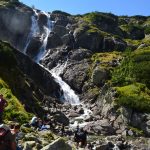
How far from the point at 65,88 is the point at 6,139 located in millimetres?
74898

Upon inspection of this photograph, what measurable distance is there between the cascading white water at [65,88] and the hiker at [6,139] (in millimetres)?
69499

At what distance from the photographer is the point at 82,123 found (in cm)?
7000

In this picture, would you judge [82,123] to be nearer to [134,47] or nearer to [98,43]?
[98,43]

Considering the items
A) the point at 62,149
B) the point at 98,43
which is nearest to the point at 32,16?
the point at 98,43

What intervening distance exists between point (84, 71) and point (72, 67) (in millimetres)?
4131

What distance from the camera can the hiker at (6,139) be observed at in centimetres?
1908

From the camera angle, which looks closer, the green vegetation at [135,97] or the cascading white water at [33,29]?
the green vegetation at [135,97]

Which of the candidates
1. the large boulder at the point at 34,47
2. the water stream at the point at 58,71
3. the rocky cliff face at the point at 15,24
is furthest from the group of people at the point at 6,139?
the rocky cliff face at the point at 15,24

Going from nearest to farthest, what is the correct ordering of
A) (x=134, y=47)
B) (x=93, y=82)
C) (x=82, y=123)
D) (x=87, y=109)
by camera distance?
(x=82, y=123) → (x=87, y=109) → (x=93, y=82) → (x=134, y=47)

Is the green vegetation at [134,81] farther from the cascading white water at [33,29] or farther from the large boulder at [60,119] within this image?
the cascading white water at [33,29]

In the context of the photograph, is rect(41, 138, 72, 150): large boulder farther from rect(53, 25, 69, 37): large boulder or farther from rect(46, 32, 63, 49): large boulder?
rect(53, 25, 69, 37): large boulder

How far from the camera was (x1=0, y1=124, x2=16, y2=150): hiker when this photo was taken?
751 inches

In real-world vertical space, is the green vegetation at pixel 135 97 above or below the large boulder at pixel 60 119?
above

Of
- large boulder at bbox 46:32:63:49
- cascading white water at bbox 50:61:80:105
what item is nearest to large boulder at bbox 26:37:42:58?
large boulder at bbox 46:32:63:49
